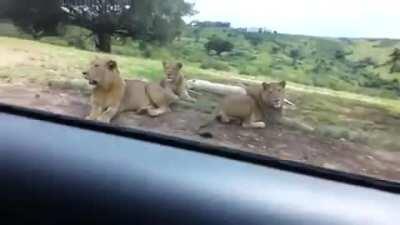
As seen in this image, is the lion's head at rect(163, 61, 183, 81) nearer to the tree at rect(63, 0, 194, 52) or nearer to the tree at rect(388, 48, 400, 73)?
the tree at rect(63, 0, 194, 52)

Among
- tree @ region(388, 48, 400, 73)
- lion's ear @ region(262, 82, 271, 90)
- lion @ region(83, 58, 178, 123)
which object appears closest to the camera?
tree @ region(388, 48, 400, 73)

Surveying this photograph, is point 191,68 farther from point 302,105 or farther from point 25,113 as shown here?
point 25,113

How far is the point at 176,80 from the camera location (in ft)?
4.06

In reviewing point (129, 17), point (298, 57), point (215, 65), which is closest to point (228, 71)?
point (215, 65)

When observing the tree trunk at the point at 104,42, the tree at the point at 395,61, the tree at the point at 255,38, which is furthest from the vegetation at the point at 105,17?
the tree at the point at 395,61

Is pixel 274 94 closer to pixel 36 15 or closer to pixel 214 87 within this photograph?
pixel 214 87

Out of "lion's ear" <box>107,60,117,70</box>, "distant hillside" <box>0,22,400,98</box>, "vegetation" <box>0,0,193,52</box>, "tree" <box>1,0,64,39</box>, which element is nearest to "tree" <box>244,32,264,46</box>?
"distant hillside" <box>0,22,400,98</box>

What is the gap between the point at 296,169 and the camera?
1.07 metres

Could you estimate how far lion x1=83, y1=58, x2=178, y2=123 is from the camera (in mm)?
1266

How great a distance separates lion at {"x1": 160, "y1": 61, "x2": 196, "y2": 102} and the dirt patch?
3 centimetres

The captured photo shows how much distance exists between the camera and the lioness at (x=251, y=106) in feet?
3.82

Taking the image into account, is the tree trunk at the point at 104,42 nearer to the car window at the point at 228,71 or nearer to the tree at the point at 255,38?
the car window at the point at 228,71

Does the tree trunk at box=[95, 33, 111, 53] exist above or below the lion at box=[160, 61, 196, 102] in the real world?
above

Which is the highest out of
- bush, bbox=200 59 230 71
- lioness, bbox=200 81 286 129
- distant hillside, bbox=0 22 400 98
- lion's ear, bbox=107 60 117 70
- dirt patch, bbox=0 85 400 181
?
distant hillside, bbox=0 22 400 98
